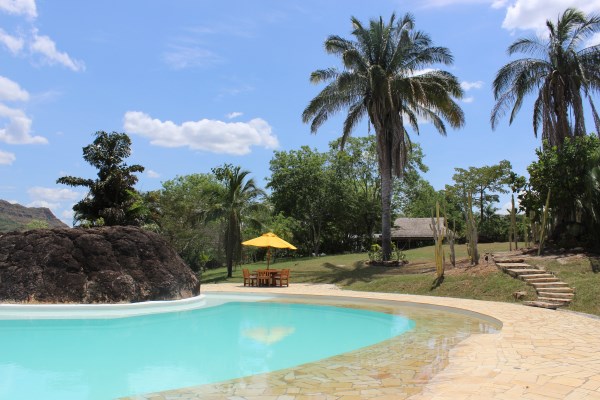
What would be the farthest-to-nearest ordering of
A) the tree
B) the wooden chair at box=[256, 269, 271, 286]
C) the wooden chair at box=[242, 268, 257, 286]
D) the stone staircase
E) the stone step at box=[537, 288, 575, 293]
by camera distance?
the tree
the wooden chair at box=[242, 268, 257, 286]
the wooden chair at box=[256, 269, 271, 286]
the stone step at box=[537, 288, 575, 293]
the stone staircase

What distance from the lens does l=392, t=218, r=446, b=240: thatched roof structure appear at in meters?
46.5

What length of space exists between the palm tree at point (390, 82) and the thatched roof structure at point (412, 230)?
2229 cm

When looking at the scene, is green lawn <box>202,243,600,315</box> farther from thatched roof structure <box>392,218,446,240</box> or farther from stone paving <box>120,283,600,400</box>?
thatched roof structure <box>392,218,446,240</box>

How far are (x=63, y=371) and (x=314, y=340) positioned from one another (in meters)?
4.76

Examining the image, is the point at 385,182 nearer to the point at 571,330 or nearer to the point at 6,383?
the point at 571,330

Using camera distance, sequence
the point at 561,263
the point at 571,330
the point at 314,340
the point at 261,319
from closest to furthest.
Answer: the point at 571,330
the point at 314,340
the point at 261,319
the point at 561,263

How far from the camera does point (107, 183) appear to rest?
28516mm

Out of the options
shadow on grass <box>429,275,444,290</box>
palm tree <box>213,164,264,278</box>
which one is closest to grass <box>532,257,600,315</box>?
shadow on grass <box>429,275,444,290</box>

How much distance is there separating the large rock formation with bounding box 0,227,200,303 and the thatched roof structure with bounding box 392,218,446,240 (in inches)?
1300

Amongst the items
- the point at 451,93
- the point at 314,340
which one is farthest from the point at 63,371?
the point at 451,93

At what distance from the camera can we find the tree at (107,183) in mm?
28453

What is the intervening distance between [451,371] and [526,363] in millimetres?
1062

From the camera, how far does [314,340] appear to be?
1007 centimetres

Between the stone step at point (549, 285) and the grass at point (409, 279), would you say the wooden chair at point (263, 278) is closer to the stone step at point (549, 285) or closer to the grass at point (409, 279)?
the grass at point (409, 279)
